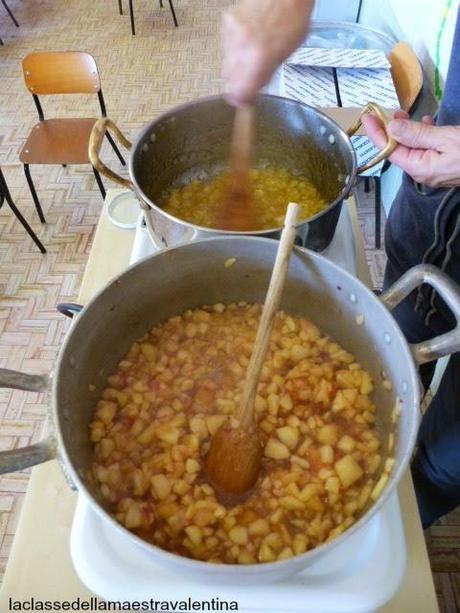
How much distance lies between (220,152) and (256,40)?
39 cm

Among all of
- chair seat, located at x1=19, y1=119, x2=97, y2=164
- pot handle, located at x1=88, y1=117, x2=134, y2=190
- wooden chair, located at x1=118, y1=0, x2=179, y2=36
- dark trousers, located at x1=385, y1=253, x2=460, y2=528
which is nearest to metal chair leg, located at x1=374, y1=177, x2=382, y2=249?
dark trousers, located at x1=385, y1=253, x2=460, y2=528

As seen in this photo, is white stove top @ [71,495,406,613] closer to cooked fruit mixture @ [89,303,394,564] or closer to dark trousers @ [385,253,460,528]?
cooked fruit mixture @ [89,303,394,564]

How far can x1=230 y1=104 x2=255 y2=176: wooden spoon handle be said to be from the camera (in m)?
0.83

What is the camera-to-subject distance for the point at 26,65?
6.48 feet

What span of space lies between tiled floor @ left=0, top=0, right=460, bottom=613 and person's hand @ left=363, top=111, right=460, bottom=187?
90 centimetres

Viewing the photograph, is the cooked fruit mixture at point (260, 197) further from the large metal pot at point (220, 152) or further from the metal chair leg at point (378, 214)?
the metal chair leg at point (378, 214)

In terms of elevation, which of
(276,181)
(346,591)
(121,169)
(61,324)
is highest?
(276,181)

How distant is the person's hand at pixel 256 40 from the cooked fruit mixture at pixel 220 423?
1.12 feet

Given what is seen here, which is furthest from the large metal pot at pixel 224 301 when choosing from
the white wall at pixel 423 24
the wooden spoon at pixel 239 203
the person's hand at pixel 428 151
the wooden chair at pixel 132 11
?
the wooden chair at pixel 132 11

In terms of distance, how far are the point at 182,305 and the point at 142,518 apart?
1.09 feet

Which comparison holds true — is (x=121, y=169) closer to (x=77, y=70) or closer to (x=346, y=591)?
(x=77, y=70)

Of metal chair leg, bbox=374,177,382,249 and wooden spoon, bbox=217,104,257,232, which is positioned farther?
metal chair leg, bbox=374,177,382,249

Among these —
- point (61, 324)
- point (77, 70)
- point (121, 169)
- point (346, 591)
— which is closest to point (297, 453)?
point (346, 591)

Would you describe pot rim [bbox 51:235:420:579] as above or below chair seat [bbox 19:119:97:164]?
above
